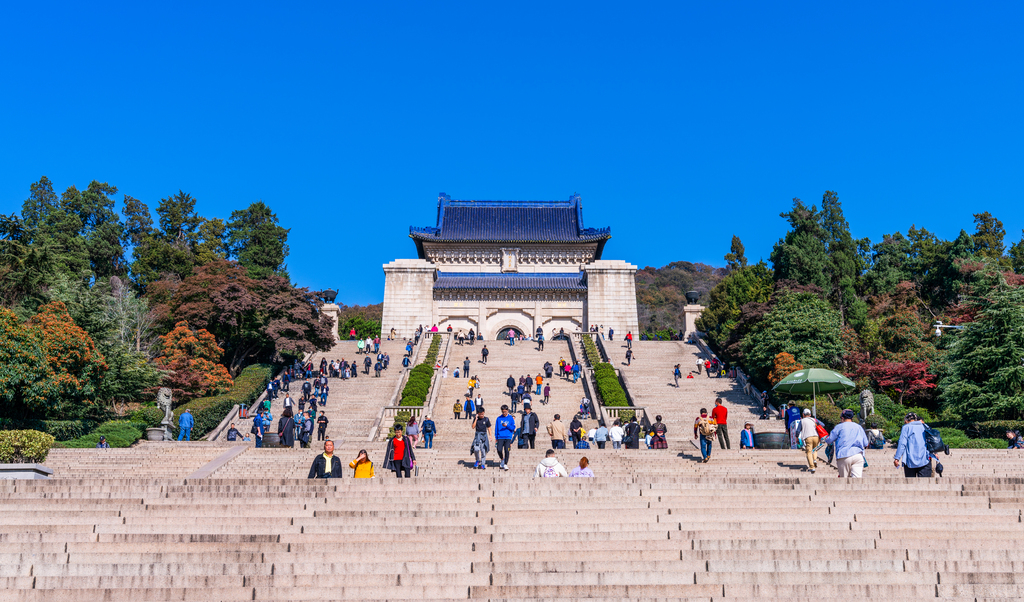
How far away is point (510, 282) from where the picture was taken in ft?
160

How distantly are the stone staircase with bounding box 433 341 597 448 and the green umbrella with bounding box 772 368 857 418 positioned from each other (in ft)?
18.3

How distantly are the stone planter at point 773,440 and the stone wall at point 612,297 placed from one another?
1235 inches

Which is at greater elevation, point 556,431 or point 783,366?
point 783,366

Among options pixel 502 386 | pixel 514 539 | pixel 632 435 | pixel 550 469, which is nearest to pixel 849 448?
pixel 550 469

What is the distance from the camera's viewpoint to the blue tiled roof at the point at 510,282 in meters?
48.2

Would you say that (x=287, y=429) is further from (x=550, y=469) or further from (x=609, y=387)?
(x=609, y=387)

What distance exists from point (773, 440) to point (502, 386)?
15.2 m

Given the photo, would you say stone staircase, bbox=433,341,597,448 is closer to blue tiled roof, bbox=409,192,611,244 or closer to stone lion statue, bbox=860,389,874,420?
stone lion statue, bbox=860,389,874,420

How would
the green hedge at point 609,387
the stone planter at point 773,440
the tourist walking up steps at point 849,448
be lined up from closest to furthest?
1. the tourist walking up steps at point 849,448
2. the stone planter at point 773,440
3. the green hedge at point 609,387

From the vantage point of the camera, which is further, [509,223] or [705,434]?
[509,223]

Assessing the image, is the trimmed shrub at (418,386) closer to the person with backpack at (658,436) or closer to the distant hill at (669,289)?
the person with backpack at (658,436)

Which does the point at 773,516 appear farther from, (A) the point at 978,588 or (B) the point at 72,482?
(B) the point at 72,482

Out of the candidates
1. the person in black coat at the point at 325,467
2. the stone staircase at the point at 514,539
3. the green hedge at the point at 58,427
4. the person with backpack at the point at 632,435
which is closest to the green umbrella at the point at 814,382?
the person with backpack at the point at 632,435

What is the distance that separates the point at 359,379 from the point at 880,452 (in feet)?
68.5
